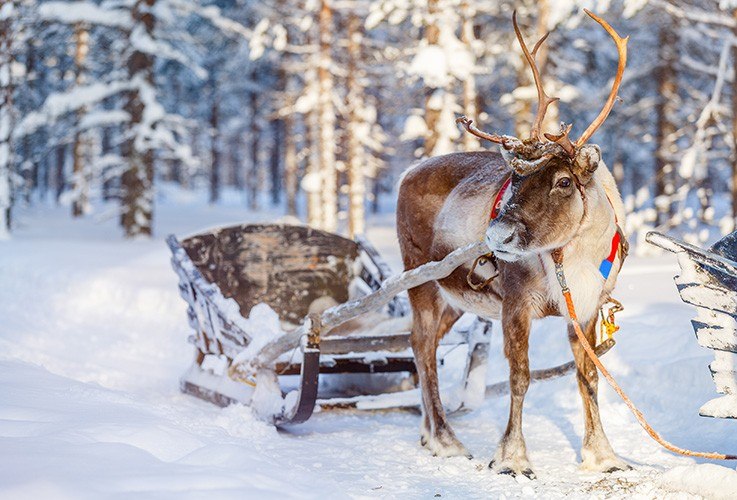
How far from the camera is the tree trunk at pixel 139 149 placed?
1920 cm

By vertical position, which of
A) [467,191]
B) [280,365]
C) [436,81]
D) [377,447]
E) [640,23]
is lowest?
[377,447]

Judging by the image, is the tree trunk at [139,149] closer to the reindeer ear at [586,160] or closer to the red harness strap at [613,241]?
the red harness strap at [613,241]

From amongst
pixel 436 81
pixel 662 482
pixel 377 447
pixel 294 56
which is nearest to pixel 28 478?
pixel 377 447

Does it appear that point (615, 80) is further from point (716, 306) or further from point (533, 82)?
point (533, 82)

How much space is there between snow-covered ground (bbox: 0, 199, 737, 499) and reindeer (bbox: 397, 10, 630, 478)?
388mm

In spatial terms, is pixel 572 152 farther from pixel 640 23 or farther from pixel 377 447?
pixel 640 23

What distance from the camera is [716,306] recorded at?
3.64 meters

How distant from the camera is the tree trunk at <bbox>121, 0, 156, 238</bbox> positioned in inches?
756

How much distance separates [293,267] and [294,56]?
23.5m

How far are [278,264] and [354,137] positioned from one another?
13532 mm

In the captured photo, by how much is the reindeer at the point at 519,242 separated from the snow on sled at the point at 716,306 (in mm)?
781

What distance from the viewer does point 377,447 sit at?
5262 millimetres

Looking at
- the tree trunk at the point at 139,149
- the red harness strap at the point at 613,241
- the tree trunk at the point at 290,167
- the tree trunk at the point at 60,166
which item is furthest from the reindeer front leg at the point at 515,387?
the tree trunk at the point at 60,166

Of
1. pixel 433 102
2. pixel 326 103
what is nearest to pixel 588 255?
pixel 433 102
